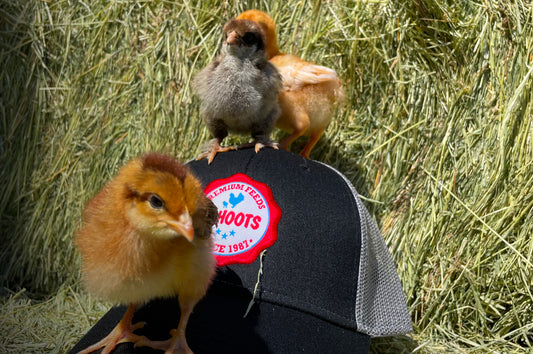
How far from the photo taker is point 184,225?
1044 millimetres

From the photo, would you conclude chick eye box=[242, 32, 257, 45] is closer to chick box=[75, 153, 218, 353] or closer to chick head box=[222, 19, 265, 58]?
chick head box=[222, 19, 265, 58]

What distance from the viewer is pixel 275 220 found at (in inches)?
58.1

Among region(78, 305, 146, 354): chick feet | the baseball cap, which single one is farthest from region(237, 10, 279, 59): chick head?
region(78, 305, 146, 354): chick feet

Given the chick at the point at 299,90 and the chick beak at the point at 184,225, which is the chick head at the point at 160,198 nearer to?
the chick beak at the point at 184,225

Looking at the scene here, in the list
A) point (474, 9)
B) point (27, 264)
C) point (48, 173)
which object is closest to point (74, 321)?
point (27, 264)

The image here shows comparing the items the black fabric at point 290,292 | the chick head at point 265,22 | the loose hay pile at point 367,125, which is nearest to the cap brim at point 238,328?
the black fabric at point 290,292

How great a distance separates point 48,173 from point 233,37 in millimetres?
1156

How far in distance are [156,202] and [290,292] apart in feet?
1.56

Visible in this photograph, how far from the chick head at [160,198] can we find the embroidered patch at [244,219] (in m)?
0.34

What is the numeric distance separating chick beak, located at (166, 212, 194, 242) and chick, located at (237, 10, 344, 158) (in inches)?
41.1

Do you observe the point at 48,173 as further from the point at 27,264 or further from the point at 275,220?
the point at 275,220

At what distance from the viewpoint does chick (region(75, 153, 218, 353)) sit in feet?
3.56

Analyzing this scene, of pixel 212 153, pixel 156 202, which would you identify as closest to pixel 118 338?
pixel 156 202

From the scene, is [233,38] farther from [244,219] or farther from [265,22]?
[244,219]
